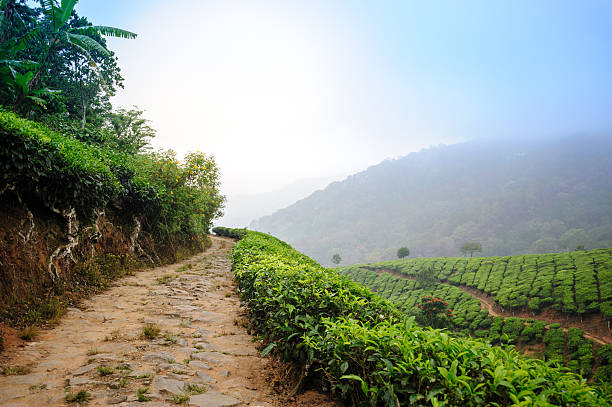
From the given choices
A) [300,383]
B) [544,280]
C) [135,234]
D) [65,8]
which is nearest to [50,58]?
[65,8]

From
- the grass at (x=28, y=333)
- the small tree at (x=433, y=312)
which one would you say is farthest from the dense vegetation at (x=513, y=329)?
the grass at (x=28, y=333)

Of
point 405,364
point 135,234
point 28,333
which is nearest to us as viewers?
point 405,364

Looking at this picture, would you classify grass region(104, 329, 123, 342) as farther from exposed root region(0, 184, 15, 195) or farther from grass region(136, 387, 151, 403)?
exposed root region(0, 184, 15, 195)

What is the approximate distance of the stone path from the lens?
99.0 inches

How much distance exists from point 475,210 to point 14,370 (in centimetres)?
17053

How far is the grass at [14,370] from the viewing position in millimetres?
2724

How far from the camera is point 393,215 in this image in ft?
541

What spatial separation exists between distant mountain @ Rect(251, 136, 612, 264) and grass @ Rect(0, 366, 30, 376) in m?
127

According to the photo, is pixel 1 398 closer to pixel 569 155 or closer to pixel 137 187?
pixel 137 187

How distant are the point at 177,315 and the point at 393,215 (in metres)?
169

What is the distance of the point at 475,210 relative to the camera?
479 ft

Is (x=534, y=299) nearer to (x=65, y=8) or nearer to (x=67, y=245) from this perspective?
(x=67, y=245)

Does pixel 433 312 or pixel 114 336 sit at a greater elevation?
pixel 114 336

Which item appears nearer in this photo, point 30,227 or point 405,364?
point 405,364
